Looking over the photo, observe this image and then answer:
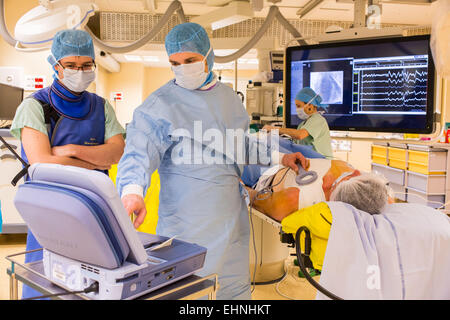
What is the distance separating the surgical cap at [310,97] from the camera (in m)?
3.26

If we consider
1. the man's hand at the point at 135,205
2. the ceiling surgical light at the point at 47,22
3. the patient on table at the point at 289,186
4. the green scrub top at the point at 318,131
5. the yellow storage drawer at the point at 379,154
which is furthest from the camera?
the yellow storage drawer at the point at 379,154

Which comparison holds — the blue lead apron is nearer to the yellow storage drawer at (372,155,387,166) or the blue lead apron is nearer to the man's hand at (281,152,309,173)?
the man's hand at (281,152,309,173)

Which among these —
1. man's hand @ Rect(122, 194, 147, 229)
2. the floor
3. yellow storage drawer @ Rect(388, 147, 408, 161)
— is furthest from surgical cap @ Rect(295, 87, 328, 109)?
yellow storage drawer @ Rect(388, 147, 408, 161)

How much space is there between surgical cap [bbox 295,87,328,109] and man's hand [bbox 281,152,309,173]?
1351 millimetres

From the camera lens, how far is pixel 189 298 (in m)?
1.00

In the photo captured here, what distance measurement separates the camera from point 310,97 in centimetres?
Result: 328

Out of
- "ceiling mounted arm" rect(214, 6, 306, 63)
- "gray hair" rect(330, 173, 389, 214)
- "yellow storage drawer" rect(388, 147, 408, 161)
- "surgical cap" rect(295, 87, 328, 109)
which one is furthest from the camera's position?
"yellow storage drawer" rect(388, 147, 408, 161)

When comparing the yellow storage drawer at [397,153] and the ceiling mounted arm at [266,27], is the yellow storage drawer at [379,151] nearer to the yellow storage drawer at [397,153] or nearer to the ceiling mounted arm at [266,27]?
the yellow storage drawer at [397,153]

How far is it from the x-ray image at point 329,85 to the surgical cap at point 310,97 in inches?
1.4

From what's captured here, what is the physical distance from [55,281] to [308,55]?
2.80 metres

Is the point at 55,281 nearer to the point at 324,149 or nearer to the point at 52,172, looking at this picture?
the point at 52,172

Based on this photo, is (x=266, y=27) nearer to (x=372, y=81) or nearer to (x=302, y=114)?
(x=302, y=114)

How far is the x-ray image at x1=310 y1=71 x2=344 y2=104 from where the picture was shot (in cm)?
317

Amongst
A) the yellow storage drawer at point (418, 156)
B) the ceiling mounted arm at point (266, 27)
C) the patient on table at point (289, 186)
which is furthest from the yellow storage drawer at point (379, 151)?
the patient on table at point (289, 186)
